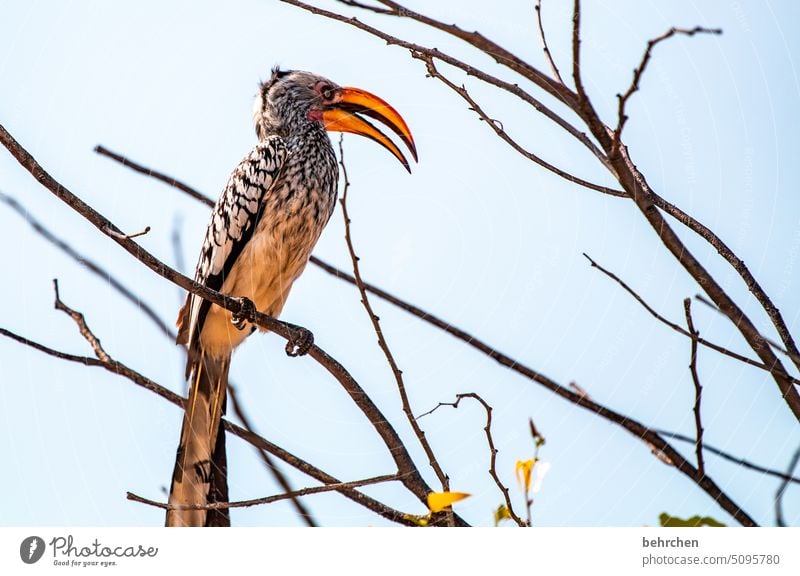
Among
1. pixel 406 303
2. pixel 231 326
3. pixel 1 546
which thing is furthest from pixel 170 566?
pixel 231 326

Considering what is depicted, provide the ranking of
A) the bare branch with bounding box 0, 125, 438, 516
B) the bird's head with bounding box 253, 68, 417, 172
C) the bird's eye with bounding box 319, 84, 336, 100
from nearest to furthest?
1. the bare branch with bounding box 0, 125, 438, 516
2. the bird's head with bounding box 253, 68, 417, 172
3. the bird's eye with bounding box 319, 84, 336, 100

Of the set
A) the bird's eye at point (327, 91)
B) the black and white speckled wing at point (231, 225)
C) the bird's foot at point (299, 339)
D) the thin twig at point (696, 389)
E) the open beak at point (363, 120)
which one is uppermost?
the bird's eye at point (327, 91)

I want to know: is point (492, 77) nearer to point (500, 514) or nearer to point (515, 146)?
point (515, 146)

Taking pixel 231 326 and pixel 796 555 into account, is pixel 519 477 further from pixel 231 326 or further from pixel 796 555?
pixel 231 326

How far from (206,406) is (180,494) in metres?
0.42

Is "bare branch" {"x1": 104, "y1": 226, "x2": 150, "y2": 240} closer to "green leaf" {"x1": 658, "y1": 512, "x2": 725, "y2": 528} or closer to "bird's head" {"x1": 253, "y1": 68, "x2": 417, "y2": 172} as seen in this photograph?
"green leaf" {"x1": 658, "y1": 512, "x2": 725, "y2": 528}

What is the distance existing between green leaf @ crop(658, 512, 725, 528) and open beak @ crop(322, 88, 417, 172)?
2095 mm

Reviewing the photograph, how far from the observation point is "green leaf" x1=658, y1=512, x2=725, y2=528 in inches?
93.4

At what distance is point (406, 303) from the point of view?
3375 mm

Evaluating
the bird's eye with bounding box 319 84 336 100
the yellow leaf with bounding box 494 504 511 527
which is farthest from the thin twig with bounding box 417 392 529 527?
the bird's eye with bounding box 319 84 336 100

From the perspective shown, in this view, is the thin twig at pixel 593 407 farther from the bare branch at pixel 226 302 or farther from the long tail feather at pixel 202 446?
the long tail feather at pixel 202 446

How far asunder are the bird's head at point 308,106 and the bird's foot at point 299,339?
42.3 inches

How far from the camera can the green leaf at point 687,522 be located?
237cm

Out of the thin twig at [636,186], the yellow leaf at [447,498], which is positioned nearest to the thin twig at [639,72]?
the thin twig at [636,186]
